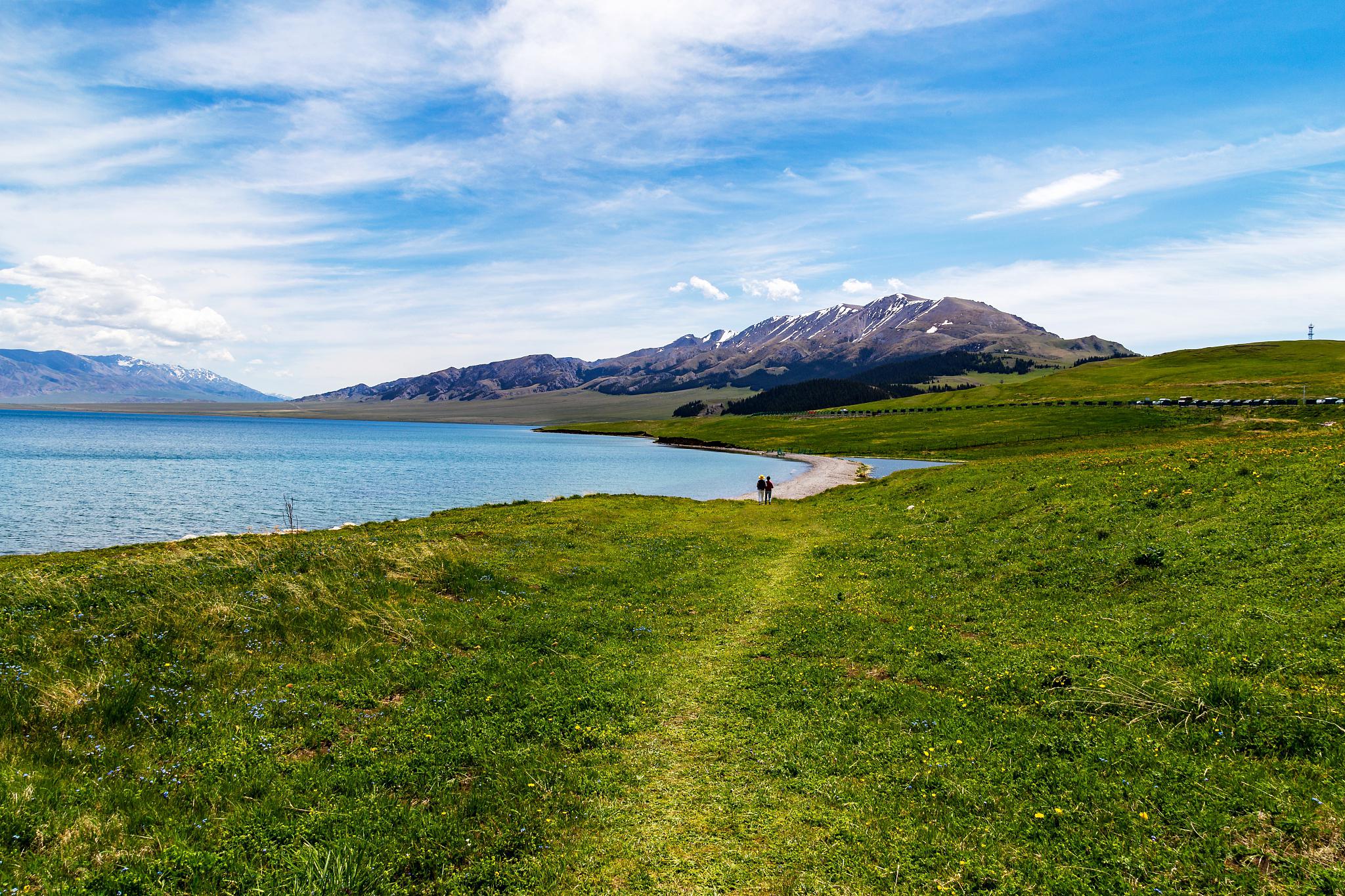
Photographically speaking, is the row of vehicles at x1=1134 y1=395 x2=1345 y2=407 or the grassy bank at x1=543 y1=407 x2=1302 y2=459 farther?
the row of vehicles at x1=1134 y1=395 x2=1345 y2=407

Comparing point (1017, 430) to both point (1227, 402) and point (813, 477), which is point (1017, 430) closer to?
point (1227, 402)

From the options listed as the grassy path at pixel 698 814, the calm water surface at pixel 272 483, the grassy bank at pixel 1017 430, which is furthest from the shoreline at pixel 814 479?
the grassy path at pixel 698 814

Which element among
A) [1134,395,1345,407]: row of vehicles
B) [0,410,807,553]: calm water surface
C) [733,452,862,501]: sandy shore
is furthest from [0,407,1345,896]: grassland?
[1134,395,1345,407]: row of vehicles

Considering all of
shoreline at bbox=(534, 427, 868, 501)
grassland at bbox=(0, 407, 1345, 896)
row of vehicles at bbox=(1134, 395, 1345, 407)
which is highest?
row of vehicles at bbox=(1134, 395, 1345, 407)

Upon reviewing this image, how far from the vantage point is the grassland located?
8.30 meters

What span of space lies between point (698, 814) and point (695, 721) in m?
3.24

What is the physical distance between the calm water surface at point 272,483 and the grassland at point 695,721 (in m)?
42.6

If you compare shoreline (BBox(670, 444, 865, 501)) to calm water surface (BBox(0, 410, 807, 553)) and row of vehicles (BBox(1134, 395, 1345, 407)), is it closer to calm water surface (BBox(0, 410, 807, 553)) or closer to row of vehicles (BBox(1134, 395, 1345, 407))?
calm water surface (BBox(0, 410, 807, 553))

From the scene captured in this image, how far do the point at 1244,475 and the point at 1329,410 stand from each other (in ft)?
428

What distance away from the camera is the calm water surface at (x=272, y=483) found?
56.4m

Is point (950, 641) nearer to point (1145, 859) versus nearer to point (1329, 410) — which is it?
point (1145, 859)

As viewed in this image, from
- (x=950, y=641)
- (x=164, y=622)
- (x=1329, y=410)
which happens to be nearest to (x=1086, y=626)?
(x=950, y=641)

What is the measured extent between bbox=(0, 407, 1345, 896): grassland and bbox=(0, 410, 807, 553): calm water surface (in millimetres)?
42645

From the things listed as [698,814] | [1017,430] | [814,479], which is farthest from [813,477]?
[698,814]
